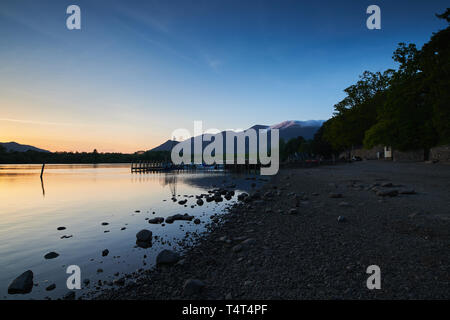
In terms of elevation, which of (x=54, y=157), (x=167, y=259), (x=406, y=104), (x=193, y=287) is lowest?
(x=167, y=259)

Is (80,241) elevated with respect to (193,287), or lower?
lower

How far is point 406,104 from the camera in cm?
3525

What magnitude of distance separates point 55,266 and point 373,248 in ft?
28.4

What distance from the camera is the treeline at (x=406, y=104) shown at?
21797 mm

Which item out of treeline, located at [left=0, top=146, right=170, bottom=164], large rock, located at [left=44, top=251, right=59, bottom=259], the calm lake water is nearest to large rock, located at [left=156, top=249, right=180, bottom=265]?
the calm lake water

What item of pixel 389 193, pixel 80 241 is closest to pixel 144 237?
pixel 80 241

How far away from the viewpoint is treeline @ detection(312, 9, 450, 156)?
21797mm

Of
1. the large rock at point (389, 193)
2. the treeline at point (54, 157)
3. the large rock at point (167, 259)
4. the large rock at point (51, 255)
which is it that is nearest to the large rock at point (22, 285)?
the large rock at point (51, 255)

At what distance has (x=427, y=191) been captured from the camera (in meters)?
12.5

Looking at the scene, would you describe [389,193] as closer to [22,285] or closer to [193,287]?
[193,287]

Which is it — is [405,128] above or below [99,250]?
above

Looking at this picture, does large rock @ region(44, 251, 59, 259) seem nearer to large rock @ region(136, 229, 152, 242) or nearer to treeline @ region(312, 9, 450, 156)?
large rock @ region(136, 229, 152, 242)
